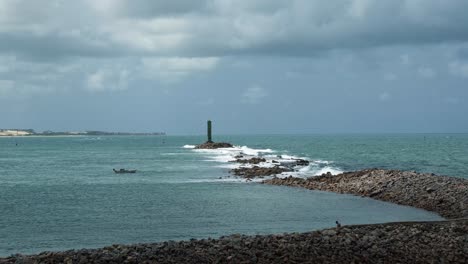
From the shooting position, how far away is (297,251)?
16297 mm

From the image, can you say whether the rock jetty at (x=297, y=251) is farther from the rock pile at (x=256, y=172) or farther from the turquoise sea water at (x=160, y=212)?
the rock pile at (x=256, y=172)

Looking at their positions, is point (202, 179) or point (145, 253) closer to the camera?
point (145, 253)

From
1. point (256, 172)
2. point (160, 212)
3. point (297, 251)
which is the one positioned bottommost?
point (160, 212)

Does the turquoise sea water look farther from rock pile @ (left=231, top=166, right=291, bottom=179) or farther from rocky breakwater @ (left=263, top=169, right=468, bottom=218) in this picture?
rock pile @ (left=231, top=166, right=291, bottom=179)

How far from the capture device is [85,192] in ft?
132

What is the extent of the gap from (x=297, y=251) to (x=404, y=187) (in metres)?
19.9

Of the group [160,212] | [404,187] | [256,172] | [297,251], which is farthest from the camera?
[256,172]

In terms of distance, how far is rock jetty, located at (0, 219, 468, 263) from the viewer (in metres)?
15.6

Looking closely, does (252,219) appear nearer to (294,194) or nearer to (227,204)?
(227,204)

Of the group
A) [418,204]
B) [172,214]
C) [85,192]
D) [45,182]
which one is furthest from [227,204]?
[45,182]

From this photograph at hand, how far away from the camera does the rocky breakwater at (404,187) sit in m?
29.1

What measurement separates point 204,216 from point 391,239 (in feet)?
38.8

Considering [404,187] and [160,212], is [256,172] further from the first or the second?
[160,212]

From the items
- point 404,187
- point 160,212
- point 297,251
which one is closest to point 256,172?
point 404,187
